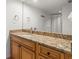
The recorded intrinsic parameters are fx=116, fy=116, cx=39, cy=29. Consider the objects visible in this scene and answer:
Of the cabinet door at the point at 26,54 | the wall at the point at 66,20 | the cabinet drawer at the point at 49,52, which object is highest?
the wall at the point at 66,20

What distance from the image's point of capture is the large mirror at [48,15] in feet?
6.79

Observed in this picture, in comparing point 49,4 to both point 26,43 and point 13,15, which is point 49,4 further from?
point 13,15

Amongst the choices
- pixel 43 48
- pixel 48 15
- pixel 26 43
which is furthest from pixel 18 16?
pixel 43 48

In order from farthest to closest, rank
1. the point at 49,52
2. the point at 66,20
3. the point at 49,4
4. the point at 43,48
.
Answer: the point at 49,4 → the point at 66,20 → the point at 43,48 → the point at 49,52

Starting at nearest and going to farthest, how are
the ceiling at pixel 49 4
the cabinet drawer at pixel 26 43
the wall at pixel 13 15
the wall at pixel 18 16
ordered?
the cabinet drawer at pixel 26 43 < the ceiling at pixel 49 4 < the wall at pixel 18 16 < the wall at pixel 13 15

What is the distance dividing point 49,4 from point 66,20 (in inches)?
27.4

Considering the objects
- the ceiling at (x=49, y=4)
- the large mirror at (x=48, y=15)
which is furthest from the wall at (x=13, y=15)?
the ceiling at (x=49, y=4)

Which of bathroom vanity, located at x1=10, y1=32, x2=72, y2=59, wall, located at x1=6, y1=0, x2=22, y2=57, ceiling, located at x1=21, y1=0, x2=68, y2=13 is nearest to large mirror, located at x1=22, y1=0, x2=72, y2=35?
ceiling, located at x1=21, y1=0, x2=68, y2=13

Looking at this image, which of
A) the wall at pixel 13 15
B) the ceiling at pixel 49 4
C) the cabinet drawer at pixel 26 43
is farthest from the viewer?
the wall at pixel 13 15

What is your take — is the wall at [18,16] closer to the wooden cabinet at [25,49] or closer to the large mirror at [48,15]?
the large mirror at [48,15]

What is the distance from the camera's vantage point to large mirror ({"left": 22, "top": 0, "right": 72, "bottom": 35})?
2.07 m

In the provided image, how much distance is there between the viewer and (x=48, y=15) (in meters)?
2.64

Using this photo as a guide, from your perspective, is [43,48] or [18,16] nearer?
[43,48]
